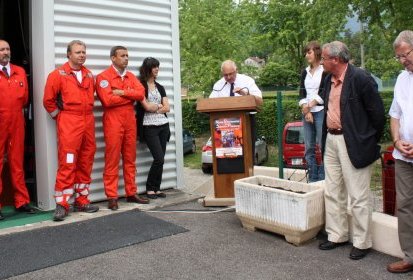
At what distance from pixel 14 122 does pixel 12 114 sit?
10 centimetres

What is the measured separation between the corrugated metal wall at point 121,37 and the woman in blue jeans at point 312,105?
212 centimetres

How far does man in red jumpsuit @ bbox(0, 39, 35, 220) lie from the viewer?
5254mm

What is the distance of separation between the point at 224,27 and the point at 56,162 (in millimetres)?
14289

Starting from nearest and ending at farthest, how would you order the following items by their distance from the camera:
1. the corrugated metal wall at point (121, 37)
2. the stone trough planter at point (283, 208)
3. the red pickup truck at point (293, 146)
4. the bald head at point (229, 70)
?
the stone trough planter at point (283, 208)
the corrugated metal wall at point (121, 37)
the bald head at point (229, 70)
the red pickup truck at point (293, 146)

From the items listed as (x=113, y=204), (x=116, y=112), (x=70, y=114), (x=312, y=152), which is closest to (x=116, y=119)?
(x=116, y=112)

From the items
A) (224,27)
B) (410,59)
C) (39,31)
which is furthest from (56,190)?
(224,27)

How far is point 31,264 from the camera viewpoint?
4.14m

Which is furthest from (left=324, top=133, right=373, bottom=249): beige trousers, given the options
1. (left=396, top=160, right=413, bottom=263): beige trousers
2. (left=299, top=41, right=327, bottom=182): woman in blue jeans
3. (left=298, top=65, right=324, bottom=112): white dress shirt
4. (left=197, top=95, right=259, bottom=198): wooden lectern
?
(left=197, top=95, right=259, bottom=198): wooden lectern

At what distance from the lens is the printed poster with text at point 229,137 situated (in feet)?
19.8

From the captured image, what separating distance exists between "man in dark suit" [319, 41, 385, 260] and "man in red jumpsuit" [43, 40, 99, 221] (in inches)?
110

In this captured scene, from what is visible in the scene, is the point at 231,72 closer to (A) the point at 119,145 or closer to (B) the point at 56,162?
(A) the point at 119,145

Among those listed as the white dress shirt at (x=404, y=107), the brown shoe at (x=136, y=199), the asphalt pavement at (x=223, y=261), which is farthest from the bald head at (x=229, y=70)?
the white dress shirt at (x=404, y=107)

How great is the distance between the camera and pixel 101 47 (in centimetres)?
624

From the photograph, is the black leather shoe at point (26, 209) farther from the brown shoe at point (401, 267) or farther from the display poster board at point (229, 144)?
the brown shoe at point (401, 267)
